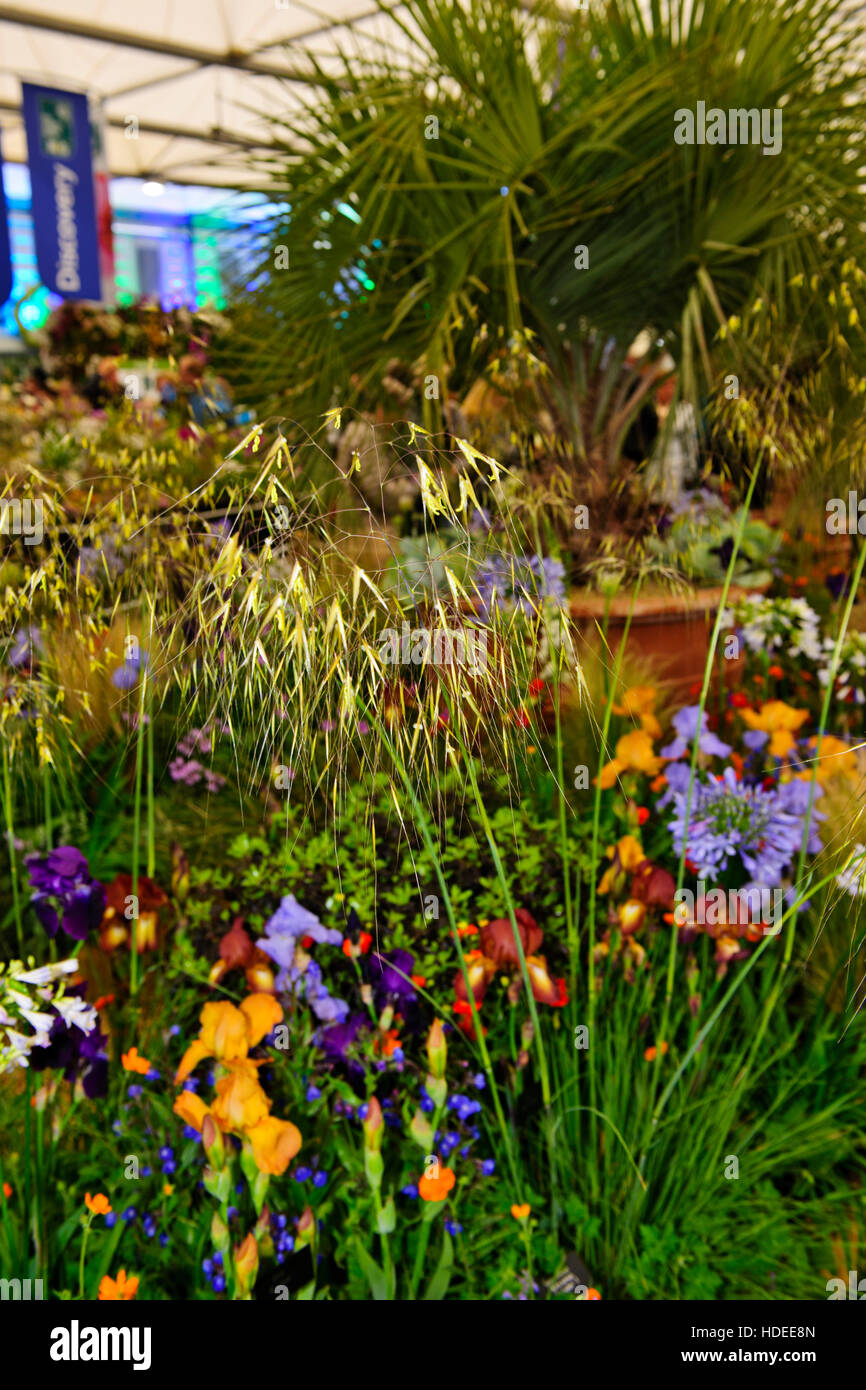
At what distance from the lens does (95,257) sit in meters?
6.54

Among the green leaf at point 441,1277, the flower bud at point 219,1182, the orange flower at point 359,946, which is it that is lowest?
the green leaf at point 441,1277

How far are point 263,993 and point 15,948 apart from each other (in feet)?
1.82

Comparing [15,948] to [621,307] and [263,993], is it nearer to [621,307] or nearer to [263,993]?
[263,993]

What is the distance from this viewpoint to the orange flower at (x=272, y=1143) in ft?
2.73

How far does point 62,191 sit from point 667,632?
5.85 m

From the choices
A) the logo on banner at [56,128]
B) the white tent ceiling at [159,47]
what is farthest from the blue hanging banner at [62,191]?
the white tent ceiling at [159,47]

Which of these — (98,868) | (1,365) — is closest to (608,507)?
(98,868)

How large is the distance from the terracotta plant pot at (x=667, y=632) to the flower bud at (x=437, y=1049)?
112 cm

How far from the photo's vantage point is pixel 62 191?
6398 millimetres

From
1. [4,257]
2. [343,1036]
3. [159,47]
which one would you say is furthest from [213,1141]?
[159,47]

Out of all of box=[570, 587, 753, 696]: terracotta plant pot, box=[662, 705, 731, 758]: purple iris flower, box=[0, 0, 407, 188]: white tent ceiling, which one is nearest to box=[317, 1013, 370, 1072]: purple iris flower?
box=[662, 705, 731, 758]: purple iris flower

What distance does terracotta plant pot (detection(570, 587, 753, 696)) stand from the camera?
197 cm

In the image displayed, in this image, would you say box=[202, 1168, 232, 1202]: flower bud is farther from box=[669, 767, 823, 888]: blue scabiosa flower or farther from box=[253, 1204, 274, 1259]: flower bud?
box=[669, 767, 823, 888]: blue scabiosa flower

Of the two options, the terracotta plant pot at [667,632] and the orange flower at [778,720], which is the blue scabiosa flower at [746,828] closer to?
the orange flower at [778,720]
